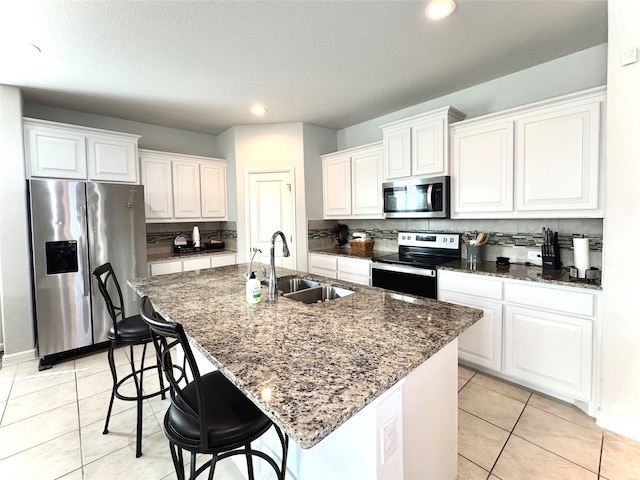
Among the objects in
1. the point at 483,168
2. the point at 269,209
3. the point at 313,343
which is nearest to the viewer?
the point at 313,343

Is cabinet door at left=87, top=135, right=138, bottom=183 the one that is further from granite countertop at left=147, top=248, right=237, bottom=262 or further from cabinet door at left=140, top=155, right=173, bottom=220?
granite countertop at left=147, top=248, right=237, bottom=262

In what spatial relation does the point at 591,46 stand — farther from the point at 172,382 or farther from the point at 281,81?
the point at 172,382

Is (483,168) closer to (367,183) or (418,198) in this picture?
(418,198)

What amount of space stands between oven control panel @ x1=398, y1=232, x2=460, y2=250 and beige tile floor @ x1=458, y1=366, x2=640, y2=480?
56.1 inches

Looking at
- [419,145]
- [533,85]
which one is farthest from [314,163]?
[533,85]

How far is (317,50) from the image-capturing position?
2.32 metres

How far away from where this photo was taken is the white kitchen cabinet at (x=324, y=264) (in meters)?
3.89

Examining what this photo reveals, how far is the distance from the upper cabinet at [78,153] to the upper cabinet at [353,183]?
7.82 ft

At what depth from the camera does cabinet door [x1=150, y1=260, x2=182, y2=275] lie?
3.67 meters

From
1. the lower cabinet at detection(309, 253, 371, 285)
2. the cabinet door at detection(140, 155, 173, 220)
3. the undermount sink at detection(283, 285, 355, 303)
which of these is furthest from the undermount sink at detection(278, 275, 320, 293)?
the cabinet door at detection(140, 155, 173, 220)

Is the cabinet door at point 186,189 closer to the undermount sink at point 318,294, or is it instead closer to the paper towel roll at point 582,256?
the undermount sink at point 318,294

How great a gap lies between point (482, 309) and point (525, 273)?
433 mm

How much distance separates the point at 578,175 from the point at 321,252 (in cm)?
273

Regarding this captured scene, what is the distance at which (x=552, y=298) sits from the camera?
7.02 ft
